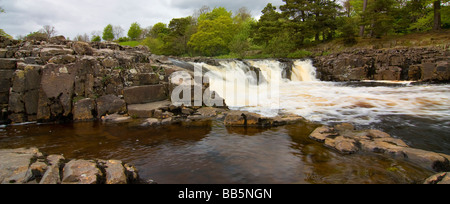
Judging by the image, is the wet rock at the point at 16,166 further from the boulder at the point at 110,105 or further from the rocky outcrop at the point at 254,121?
the rocky outcrop at the point at 254,121

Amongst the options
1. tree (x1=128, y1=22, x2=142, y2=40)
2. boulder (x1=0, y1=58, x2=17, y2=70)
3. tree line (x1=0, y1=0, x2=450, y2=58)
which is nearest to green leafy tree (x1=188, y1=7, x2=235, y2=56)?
tree line (x1=0, y1=0, x2=450, y2=58)

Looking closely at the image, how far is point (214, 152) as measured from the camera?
5617mm

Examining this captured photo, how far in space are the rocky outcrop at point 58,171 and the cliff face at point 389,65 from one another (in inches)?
823

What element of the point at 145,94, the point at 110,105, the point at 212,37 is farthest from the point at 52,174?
the point at 212,37

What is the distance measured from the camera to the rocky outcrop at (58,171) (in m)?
3.26

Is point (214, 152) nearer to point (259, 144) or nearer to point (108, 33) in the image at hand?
point (259, 144)

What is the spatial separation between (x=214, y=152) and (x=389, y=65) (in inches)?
785

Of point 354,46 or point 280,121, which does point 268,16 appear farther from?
point 280,121

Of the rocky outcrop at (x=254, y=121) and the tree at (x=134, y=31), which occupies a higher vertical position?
the tree at (x=134, y=31)

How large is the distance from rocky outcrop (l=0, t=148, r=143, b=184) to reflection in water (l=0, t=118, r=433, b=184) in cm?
76

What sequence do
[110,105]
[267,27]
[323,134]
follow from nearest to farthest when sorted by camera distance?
[323,134]
[110,105]
[267,27]

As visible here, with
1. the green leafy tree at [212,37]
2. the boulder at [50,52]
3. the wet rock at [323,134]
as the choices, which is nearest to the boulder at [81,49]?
the boulder at [50,52]

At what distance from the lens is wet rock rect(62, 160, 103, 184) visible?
326 cm
